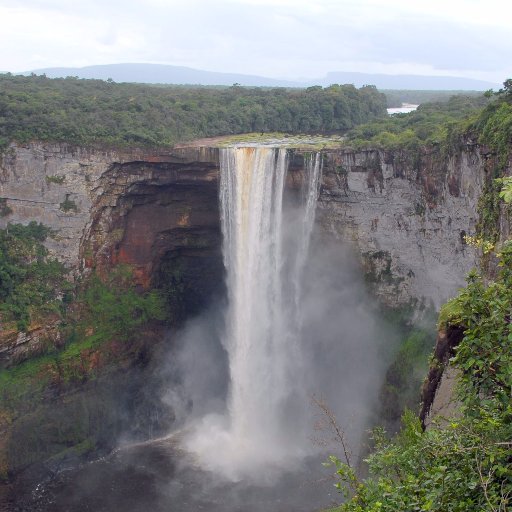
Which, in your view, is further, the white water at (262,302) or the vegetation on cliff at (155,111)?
the vegetation on cliff at (155,111)

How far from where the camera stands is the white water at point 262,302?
26.1 meters

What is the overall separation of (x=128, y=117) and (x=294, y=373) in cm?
1387

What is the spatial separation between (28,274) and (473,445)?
23018 mm

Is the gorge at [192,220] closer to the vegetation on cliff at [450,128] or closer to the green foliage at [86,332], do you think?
the green foliage at [86,332]

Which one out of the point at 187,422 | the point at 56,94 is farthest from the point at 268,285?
the point at 56,94

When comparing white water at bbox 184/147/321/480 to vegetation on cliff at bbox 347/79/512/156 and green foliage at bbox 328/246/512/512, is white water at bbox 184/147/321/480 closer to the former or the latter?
vegetation on cliff at bbox 347/79/512/156

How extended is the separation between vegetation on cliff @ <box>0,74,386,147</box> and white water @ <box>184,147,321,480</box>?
4733 mm

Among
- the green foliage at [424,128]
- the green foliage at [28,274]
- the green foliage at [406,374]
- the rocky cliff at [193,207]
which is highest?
the green foliage at [424,128]

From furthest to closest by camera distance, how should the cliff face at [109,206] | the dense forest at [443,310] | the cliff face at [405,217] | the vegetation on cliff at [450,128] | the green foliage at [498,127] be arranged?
the cliff face at [109,206], the cliff face at [405,217], the vegetation on cliff at [450,128], the green foliage at [498,127], the dense forest at [443,310]

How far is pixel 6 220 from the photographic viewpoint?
26453 millimetres

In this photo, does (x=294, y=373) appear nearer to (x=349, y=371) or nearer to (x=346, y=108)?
(x=349, y=371)

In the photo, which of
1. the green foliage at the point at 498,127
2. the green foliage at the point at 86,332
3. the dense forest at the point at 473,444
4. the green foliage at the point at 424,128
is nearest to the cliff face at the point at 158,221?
the green foliage at the point at 86,332

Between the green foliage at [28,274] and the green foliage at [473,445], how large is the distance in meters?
20.7

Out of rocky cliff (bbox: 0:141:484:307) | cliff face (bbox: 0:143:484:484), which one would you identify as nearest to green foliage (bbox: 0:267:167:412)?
cliff face (bbox: 0:143:484:484)
